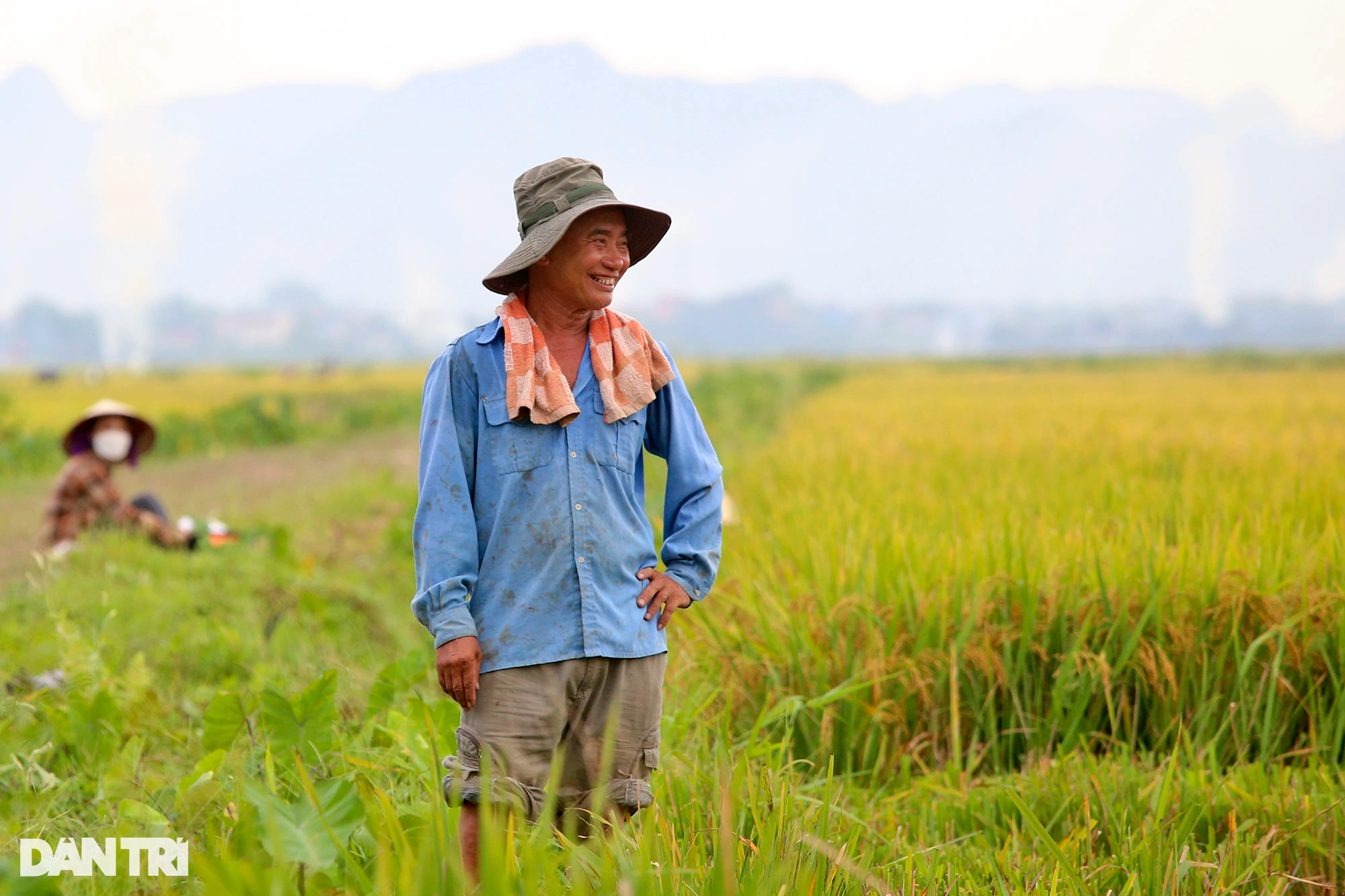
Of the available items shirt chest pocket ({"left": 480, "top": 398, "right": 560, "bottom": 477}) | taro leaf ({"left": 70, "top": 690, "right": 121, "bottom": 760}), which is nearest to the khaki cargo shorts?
shirt chest pocket ({"left": 480, "top": 398, "right": 560, "bottom": 477})

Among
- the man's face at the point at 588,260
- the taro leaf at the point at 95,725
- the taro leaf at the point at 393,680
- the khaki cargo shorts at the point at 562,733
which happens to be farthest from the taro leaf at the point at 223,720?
the man's face at the point at 588,260

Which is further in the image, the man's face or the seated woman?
the seated woman

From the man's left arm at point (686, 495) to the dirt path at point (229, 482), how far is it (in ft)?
15.2

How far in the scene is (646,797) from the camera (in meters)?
2.08

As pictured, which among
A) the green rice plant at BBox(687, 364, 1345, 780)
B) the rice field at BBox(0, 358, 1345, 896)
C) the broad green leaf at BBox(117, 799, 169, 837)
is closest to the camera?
the rice field at BBox(0, 358, 1345, 896)

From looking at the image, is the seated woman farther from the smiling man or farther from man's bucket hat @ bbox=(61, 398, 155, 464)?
the smiling man

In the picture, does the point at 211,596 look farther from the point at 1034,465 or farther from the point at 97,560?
the point at 1034,465

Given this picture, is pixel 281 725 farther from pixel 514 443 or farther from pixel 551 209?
pixel 551 209

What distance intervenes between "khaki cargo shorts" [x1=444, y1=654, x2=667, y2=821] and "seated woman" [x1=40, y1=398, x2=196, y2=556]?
170 inches

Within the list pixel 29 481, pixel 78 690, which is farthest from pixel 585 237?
pixel 29 481

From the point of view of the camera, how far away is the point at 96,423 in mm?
5781

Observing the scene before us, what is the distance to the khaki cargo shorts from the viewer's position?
6.59 feet

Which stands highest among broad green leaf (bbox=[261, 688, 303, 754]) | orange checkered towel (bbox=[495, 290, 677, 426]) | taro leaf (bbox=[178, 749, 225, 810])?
orange checkered towel (bbox=[495, 290, 677, 426])

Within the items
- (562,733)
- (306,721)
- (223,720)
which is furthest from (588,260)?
(223,720)
